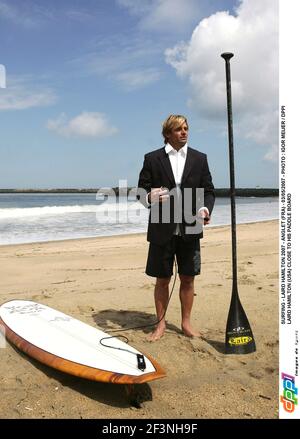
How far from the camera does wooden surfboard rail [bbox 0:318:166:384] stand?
2736 mm

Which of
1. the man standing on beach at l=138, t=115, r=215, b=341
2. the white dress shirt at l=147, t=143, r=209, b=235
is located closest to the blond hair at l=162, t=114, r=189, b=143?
the man standing on beach at l=138, t=115, r=215, b=341

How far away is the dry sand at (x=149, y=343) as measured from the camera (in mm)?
2707

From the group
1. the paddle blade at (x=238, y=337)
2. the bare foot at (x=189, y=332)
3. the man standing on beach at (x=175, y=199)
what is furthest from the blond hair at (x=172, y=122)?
the bare foot at (x=189, y=332)

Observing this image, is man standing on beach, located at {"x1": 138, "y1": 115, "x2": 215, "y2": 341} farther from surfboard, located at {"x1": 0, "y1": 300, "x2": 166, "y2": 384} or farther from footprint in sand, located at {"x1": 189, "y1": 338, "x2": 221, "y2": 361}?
surfboard, located at {"x1": 0, "y1": 300, "x2": 166, "y2": 384}

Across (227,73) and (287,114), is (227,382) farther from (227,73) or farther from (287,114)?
(227,73)

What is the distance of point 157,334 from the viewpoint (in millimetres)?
3850

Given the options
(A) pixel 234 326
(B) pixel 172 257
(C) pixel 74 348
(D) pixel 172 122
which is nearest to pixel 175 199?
(B) pixel 172 257

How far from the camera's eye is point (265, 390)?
2912 millimetres

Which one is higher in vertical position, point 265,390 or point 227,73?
point 227,73

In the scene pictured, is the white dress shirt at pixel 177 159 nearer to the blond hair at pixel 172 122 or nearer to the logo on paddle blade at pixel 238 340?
the blond hair at pixel 172 122

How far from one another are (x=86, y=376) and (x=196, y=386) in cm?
78

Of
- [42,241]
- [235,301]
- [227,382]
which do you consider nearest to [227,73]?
[235,301]

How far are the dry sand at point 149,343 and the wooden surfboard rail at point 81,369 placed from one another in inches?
3.6
